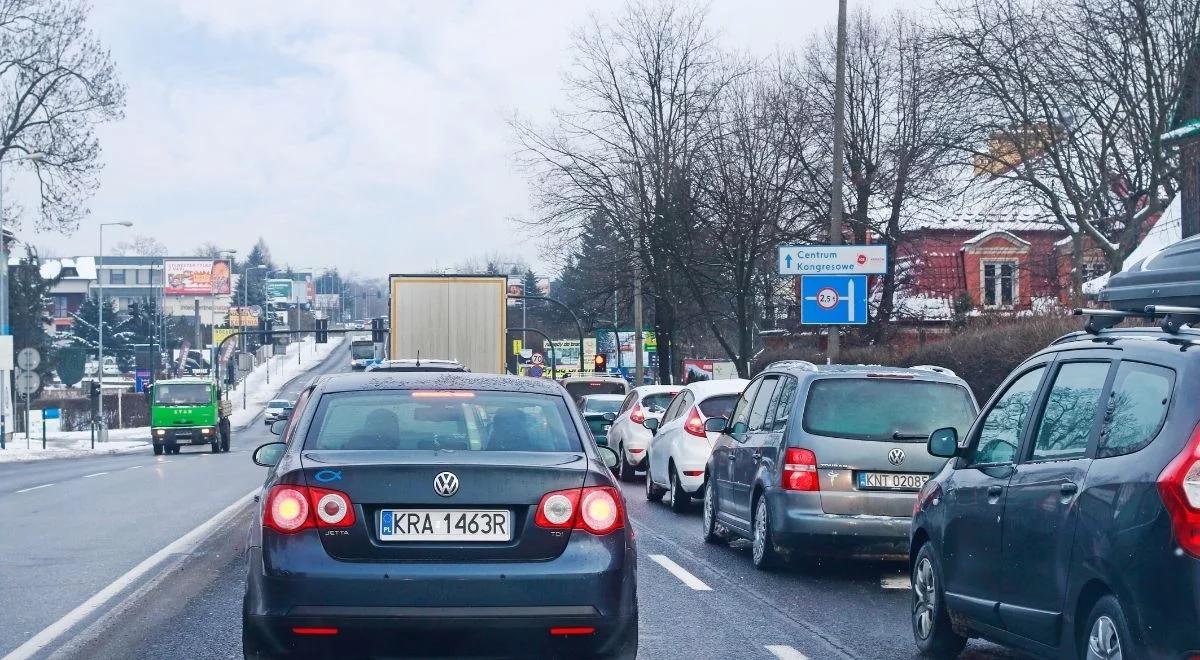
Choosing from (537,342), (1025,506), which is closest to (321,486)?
(1025,506)

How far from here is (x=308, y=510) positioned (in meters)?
5.65

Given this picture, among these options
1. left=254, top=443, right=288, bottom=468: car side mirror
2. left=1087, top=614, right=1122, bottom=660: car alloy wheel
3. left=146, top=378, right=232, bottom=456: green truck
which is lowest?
left=146, top=378, right=232, bottom=456: green truck

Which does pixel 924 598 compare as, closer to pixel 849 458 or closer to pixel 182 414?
Result: pixel 849 458

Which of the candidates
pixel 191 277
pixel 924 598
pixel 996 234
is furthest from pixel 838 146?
pixel 191 277

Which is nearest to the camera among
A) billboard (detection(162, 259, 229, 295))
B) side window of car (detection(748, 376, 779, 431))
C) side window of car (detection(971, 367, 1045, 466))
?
side window of car (detection(971, 367, 1045, 466))

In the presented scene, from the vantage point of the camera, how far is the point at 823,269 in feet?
83.2

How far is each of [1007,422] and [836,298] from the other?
19.1 meters

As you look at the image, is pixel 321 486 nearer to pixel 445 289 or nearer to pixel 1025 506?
pixel 1025 506

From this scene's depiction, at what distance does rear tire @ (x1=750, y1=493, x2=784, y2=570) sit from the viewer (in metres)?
10.7

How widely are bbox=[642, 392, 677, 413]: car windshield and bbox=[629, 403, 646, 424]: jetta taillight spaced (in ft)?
1.58

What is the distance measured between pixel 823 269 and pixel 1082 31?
381 inches

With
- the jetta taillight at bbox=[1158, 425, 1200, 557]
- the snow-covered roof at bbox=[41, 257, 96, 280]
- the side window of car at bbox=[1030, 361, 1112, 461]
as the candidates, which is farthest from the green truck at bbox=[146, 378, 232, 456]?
the snow-covered roof at bbox=[41, 257, 96, 280]

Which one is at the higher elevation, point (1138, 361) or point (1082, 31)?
point (1082, 31)

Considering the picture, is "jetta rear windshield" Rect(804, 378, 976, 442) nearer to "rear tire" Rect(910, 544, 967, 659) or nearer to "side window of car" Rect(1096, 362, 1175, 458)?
"rear tire" Rect(910, 544, 967, 659)
